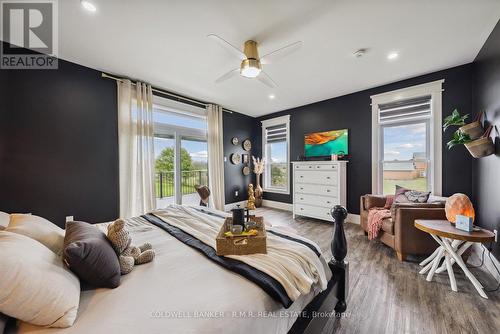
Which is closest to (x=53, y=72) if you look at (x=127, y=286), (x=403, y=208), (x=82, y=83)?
A: (x=82, y=83)

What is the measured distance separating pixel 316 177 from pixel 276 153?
1656 mm

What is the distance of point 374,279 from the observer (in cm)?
196

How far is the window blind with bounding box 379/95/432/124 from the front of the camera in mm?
3137

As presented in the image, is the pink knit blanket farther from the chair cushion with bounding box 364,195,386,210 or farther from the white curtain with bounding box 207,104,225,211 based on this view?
the white curtain with bounding box 207,104,225,211

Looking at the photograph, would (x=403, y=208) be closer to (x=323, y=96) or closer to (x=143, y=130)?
(x=323, y=96)

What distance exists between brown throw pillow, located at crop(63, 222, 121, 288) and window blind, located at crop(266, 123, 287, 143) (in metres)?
4.63

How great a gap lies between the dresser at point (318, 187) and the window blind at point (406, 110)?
1128 mm

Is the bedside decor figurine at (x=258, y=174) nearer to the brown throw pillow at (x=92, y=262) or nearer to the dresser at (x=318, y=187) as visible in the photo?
the dresser at (x=318, y=187)

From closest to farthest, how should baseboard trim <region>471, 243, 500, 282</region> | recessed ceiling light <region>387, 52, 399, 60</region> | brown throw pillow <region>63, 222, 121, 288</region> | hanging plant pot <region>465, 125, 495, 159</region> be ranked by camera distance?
brown throw pillow <region>63, 222, 121, 288</region>, baseboard trim <region>471, 243, 500, 282</region>, hanging plant pot <region>465, 125, 495, 159</region>, recessed ceiling light <region>387, 52, 399, 60</region>

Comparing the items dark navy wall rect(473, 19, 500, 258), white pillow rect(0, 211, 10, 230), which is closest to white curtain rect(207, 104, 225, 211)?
white pillow rect(0, 211, 10, 230)

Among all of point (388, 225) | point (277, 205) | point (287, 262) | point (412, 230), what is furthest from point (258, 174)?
point (287, 262)

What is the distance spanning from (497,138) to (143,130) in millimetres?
4740

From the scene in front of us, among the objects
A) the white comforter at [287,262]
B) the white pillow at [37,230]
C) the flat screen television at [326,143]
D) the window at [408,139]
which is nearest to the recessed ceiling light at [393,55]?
the window at [408,139]

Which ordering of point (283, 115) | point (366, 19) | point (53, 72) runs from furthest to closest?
1. point (283, 115)
2. point (53, 72)
3. point (366, 19)
